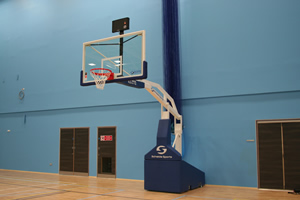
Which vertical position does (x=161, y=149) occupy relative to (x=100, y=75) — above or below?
below

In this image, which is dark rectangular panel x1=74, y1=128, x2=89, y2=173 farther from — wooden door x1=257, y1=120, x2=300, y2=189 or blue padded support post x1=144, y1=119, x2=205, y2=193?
wooden door x1=257, y1=120, x2=300, y2=189

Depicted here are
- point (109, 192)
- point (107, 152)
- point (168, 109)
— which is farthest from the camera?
point (107, 152)

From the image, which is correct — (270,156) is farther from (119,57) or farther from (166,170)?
(119,57)

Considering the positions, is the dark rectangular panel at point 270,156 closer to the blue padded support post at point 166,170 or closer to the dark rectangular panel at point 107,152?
the blue padded support post at point 166,170

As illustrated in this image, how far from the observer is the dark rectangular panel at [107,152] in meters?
11.6

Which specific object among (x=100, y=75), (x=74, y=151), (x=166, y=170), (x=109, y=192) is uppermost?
(x=100, y=75)

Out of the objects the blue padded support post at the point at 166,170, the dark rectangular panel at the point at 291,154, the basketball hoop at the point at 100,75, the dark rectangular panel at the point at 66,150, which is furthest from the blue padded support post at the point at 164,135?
the dark rectangular panel at the point at 66,150

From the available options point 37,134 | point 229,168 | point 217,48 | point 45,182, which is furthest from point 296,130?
point 37,134

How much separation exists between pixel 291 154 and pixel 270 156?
1.78ft

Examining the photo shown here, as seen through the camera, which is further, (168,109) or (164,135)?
(168,109)

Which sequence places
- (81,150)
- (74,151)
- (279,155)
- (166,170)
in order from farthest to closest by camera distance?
(74,151), (81,150), (279,155), (166,170)

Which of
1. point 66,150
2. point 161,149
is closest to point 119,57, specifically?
point 161,149

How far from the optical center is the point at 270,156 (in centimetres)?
895

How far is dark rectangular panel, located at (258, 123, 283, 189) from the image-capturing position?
883 cm
